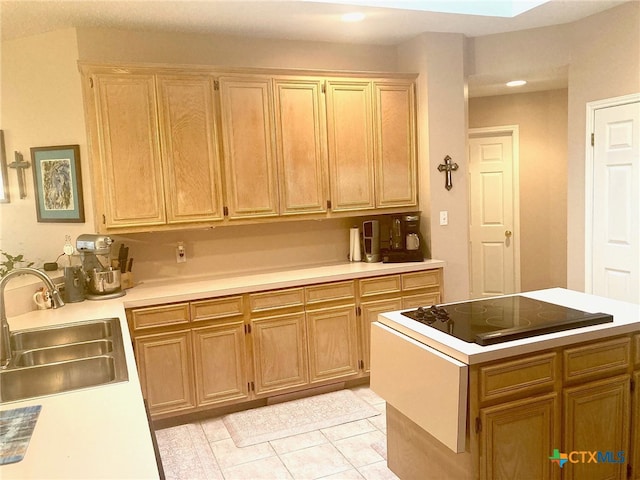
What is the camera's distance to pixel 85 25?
132 inches

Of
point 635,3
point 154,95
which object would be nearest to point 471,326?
point 154,95

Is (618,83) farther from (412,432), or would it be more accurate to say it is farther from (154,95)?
(154,95)

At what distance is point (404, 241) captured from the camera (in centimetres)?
406

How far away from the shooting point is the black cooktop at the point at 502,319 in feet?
6.91

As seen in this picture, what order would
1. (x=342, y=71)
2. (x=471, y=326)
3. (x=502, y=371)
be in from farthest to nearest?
(x=342, y=71) → (x=471, y=326) → (x=502, y=371)

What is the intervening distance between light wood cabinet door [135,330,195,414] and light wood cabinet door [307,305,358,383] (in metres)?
0.89

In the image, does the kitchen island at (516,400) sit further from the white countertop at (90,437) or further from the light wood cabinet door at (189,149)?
the light wood cabinet door at (189,149)

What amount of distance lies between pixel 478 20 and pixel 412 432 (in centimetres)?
306

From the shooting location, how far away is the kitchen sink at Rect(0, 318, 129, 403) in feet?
6.11

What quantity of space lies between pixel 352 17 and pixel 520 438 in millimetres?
2912

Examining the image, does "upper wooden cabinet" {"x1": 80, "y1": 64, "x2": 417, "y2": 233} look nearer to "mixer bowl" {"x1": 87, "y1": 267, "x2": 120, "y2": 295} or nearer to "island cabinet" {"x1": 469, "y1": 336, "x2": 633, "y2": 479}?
"mixer bowl" {"x1": 87, "y1": 267, "x2": 120, "y2": 295}

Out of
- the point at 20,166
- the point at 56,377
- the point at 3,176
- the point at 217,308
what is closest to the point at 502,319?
the point at 217,308

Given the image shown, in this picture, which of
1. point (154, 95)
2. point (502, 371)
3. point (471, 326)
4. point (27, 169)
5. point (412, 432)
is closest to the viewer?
point (502, 371)

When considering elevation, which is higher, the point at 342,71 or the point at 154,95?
the point at 342,71
